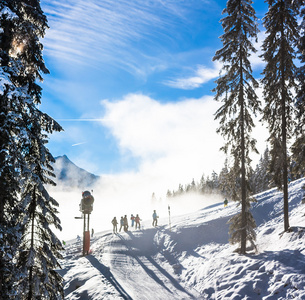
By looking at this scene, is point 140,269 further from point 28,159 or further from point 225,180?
point 28,159

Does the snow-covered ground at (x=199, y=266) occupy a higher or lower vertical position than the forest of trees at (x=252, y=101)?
lower

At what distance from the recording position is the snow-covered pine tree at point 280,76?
1606cm

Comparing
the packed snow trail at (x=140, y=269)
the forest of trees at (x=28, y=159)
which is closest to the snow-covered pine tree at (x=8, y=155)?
the forest of trees at (x=28, y=159)

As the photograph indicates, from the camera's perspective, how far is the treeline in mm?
15844

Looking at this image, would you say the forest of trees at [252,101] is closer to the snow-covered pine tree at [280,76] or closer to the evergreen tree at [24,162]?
the snow-covered pine tree at [280,76]

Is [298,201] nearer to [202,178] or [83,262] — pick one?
[83,262]

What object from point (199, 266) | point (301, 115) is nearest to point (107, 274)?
point (199, 266)

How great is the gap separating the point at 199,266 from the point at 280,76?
1339 centimetres

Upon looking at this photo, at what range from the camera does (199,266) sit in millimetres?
15227

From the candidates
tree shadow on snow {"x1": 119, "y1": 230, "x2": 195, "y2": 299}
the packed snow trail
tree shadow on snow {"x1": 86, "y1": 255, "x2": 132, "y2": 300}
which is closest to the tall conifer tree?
tree shadow on snow {"x1": 86, "y1": 255, "x2": 132, "y2": 300}

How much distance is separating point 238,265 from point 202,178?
9521 centimetres

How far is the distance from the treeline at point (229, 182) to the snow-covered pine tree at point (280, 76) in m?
0.68

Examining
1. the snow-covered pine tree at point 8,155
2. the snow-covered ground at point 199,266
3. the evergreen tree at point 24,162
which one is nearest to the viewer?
the snow-covered pine tree at point 8,155

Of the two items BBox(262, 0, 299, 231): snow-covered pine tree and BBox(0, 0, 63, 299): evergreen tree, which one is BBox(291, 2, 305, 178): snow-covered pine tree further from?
BBox(0, 0, 63, 299): evergreen tree
